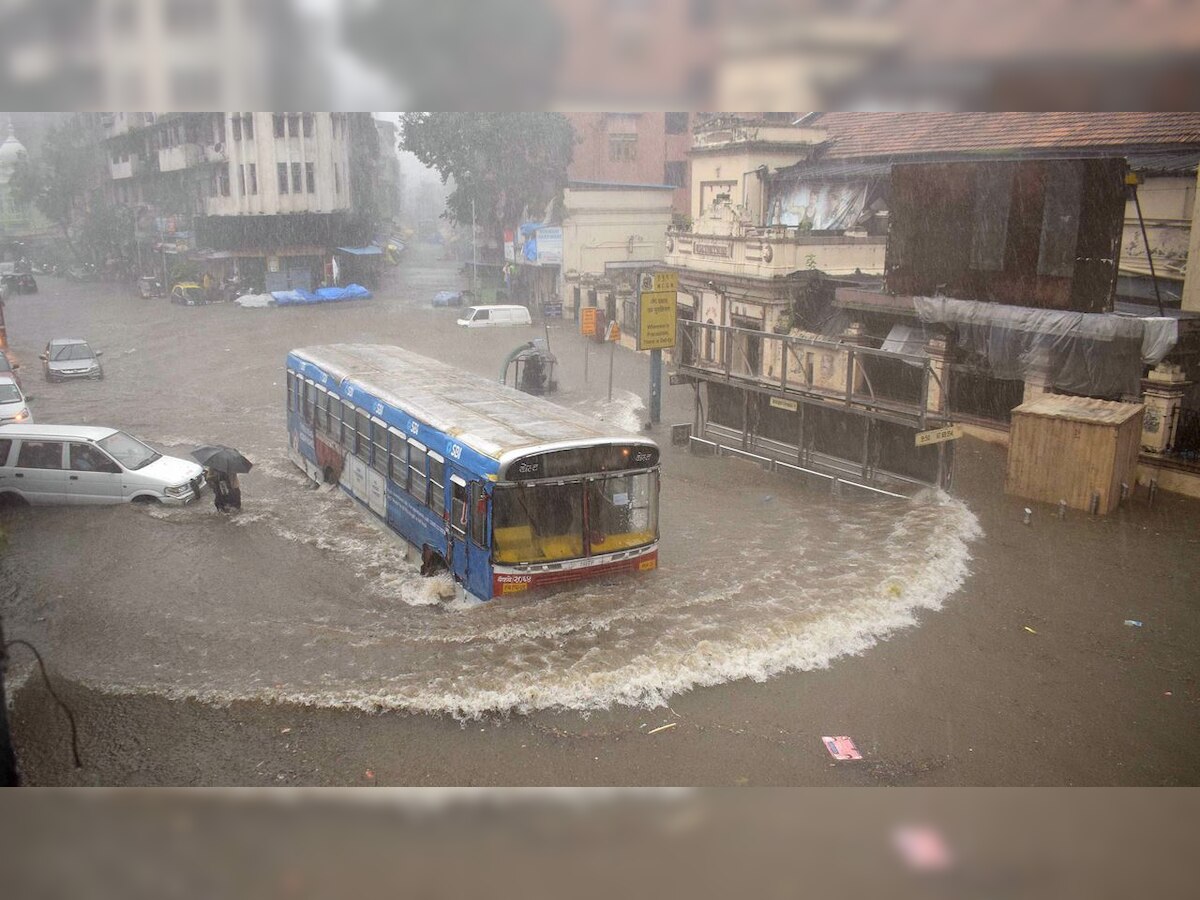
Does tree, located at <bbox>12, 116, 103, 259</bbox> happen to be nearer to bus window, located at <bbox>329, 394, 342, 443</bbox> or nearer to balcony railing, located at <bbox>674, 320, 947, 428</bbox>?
balcony railing, located at <bbox>674, 320, 947, 428</bbox>

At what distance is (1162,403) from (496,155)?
22654mm

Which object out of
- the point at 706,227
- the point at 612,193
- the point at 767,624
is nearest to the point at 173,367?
the point at 706,227

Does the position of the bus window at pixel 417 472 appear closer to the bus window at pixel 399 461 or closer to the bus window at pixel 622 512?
the bus window at pixel 399 461

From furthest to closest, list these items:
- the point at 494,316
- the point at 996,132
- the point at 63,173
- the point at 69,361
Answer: the point at 494,316 < the point at 63,173 < the point at 69,361 < the point at 996,132

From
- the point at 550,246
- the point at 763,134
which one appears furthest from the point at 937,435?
the point at 550,246

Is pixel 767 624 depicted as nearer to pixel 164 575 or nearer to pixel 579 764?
pixel 579 764

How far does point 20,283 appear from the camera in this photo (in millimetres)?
28094

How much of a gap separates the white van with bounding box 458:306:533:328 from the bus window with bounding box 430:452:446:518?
778 inches

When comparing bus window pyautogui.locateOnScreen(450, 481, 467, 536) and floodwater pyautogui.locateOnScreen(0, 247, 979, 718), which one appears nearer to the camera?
floodwater pyautogui.locateOnScreen(0, 247, 979, 718)

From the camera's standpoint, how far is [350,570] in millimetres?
11344

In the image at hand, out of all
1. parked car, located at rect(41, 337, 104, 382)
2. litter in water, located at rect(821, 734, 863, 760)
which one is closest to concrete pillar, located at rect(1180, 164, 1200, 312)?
litter in water, located at rect(821, 734, 863, 760)

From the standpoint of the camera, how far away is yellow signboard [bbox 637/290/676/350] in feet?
57.5

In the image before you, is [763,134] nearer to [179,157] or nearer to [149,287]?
[179,157]

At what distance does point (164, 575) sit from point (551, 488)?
4.83 metres
